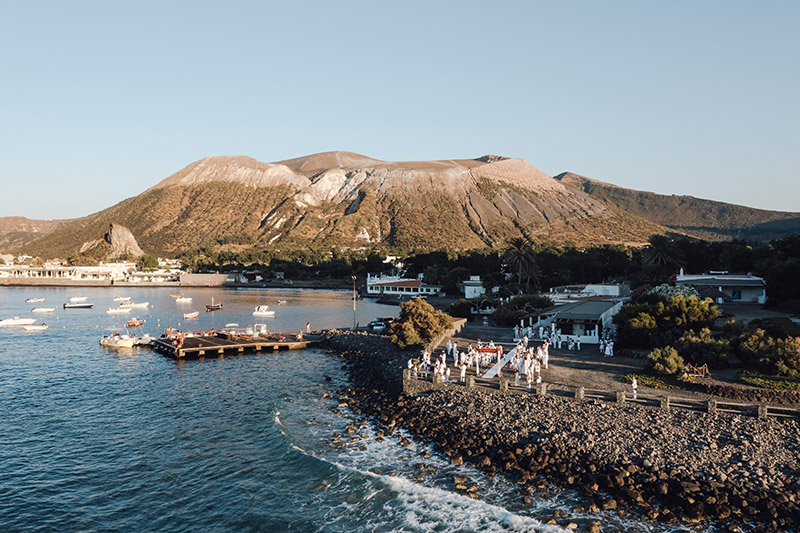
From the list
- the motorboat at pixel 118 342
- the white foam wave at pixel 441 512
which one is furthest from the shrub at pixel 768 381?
the motorboat at pixel 118 342

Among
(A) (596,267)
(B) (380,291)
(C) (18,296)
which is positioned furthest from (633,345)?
(C) (18,296)

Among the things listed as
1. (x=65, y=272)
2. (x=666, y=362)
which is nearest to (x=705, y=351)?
(x=666, y=362)

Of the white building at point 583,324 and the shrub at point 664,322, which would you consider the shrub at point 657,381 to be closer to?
the shrub at point 664,322

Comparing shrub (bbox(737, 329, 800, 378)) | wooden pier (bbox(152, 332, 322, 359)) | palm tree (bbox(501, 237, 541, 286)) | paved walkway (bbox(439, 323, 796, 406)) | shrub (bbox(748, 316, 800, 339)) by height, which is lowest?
wooden pier (bbox(152, 332, 322, 359))

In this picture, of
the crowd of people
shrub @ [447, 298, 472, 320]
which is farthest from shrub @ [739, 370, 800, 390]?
shrub @ [447, 298, 472, 320]

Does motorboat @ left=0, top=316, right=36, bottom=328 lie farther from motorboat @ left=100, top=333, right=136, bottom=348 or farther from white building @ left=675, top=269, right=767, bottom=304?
white building @ left=675, top=269, right=767, bottom=304

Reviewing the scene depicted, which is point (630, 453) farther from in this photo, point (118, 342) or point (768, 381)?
point (118, 342)

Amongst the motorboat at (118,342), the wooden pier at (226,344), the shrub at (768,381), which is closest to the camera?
the shrub at (768,381)
